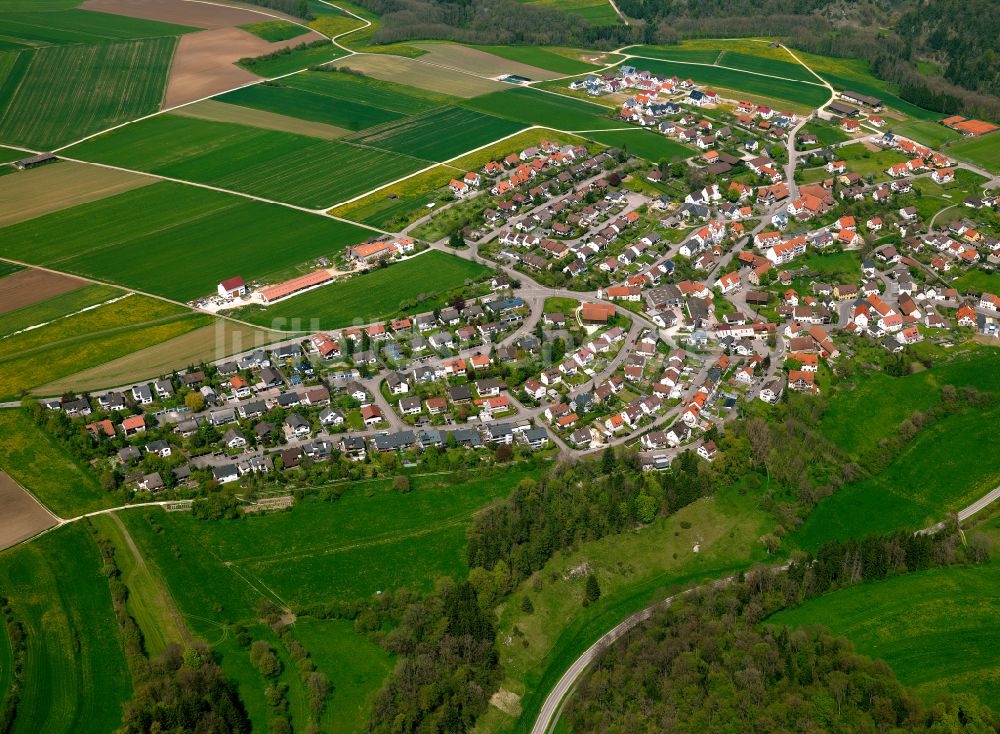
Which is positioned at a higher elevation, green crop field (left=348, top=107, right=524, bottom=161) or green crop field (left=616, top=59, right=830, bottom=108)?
green crop field (left=616, top=59, right=830, bottom=108)

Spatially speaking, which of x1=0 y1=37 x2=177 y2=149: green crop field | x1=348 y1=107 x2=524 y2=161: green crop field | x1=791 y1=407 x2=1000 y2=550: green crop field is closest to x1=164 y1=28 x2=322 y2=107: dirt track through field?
x1=0 y1=37 x2=177 y2=149: green crop field

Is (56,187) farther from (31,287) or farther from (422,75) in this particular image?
(422,75)

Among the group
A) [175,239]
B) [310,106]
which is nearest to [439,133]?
[310,106]

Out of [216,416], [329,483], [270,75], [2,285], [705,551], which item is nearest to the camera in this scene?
[705,551]

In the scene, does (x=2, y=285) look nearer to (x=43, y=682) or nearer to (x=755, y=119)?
(x=43, y=682)

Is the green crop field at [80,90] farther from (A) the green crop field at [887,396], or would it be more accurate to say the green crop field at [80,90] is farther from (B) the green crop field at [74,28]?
(A) the green crop field at [887,396]

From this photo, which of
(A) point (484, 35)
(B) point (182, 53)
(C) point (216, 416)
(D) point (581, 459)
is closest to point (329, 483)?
(C) point (216, 416)

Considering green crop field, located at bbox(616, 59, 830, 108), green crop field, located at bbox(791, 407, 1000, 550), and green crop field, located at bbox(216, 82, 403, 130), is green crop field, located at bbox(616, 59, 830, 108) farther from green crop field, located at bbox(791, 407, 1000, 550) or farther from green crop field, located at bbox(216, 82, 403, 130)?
green crop field, located at bbox(791, 407, 1000, 550)

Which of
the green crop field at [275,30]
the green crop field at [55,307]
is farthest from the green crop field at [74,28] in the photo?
the green crop field at [55,307]
